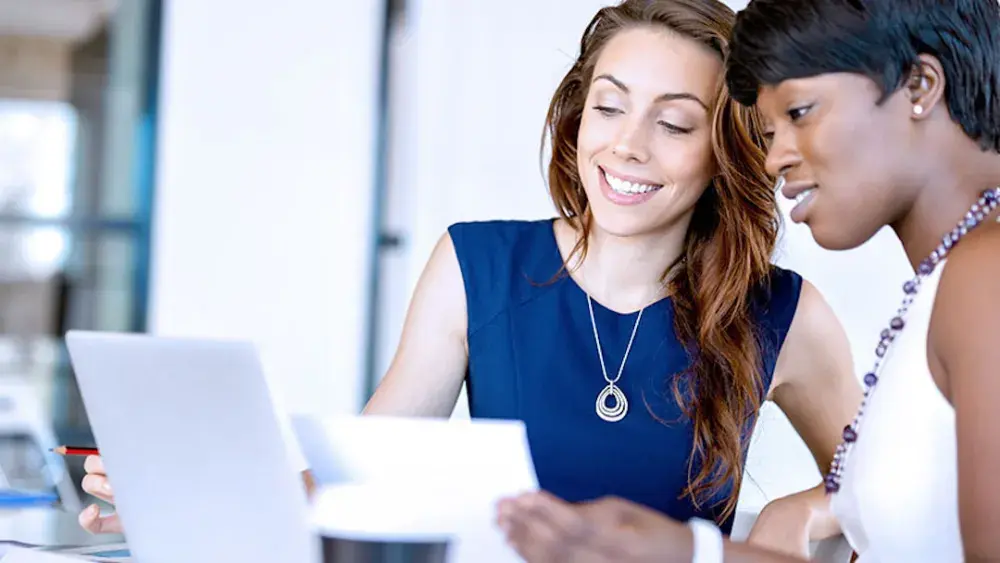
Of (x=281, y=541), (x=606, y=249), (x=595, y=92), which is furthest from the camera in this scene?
(x=606, y=249)

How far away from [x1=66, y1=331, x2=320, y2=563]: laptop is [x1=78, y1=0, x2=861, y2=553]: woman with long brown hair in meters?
0.79

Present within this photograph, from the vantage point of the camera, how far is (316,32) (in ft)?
17.6

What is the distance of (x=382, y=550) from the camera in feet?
3.13

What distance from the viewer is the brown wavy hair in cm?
195

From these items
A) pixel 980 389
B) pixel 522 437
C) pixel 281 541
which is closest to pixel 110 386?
pixel 281 541

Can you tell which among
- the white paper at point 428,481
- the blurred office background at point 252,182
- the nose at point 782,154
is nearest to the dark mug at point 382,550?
the white paper at point 428,481

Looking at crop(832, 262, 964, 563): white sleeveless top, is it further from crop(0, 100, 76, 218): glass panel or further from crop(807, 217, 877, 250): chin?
crop(0, 100, 76, 218): glass panel

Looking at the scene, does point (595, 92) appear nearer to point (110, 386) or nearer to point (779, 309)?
point (779, 309)

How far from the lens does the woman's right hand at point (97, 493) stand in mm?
1511

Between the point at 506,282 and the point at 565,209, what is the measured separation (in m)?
0.17

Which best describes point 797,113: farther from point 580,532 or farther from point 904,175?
point 580,532

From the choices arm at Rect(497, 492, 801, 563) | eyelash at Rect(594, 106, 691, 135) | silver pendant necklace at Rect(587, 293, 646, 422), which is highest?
eyelash at Rect(594, 106, 691, 135)

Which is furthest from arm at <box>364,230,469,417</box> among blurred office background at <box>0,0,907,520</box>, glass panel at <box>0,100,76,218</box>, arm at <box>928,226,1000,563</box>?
glass panel at <box>0,100,76,218</box>

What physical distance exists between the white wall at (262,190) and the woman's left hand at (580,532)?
14.6 feet
